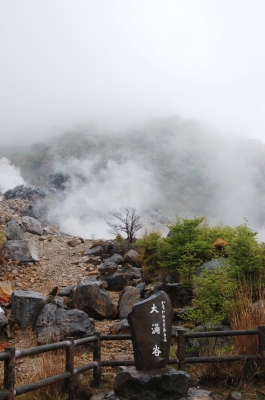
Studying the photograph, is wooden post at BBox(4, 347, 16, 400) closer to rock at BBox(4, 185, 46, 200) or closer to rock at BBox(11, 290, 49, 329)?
rock at BBox(11, 290, 49, 329)

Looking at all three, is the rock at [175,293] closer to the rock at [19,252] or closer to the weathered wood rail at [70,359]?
the weathered wood rail at [70,359]

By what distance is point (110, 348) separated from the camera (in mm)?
7988

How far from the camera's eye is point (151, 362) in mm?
4586

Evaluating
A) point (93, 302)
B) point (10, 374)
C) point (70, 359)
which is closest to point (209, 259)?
point (93, 302)

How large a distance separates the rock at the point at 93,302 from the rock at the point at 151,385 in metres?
5.28

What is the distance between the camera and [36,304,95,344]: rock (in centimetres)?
800

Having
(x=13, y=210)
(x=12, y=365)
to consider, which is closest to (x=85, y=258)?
(x=13, y=210)

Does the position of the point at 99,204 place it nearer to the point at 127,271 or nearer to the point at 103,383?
the point at 127,271

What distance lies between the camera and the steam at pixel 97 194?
23875 millimetres

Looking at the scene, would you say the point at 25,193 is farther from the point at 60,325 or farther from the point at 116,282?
the point at 60,325

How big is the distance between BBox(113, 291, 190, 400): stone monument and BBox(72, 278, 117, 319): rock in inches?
205

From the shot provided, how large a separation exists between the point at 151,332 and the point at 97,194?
27818 mm

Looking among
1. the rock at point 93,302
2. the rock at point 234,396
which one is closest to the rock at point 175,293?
the rock at point 93,302

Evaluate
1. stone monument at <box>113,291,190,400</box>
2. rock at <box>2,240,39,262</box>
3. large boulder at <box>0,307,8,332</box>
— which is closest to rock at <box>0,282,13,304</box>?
large boulder at <box>0,307,8,332</box>
